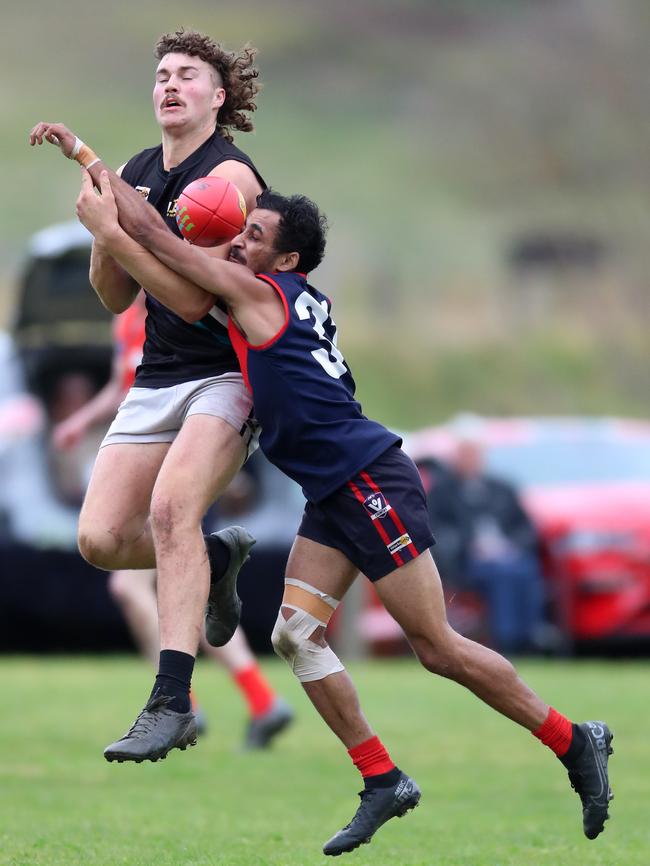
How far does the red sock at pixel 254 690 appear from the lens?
10.0 meters


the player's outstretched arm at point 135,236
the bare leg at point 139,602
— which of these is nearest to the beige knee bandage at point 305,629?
the player's outstretched arm at point 135,236

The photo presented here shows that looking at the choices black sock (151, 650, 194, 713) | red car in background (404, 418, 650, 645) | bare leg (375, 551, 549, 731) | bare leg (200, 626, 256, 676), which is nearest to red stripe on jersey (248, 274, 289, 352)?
bare leg (375, 551, 549, 731)

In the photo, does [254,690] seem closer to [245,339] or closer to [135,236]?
[245,339]

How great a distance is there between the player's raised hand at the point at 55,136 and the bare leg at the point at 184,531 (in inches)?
43.4

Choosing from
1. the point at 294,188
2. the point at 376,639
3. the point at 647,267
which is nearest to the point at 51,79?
the point at 294,188

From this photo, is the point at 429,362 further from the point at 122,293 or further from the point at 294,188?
the point at 122,293

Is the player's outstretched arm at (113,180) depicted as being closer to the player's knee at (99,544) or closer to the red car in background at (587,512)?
the player's knee at (99,544)

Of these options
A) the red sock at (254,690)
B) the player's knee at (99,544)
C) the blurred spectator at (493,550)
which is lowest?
the blurred spectator at (493,550)

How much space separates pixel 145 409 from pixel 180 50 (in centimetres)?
135

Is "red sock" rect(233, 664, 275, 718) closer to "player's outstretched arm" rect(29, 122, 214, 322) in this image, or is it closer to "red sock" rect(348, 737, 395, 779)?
"red sock" rect(348, 737, 395, 779)

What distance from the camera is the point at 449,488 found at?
50.1ft

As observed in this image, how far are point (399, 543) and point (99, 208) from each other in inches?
62.6

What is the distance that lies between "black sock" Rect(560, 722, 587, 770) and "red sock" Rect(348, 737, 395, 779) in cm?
66

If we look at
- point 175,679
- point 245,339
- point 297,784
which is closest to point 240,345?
point 245,339
